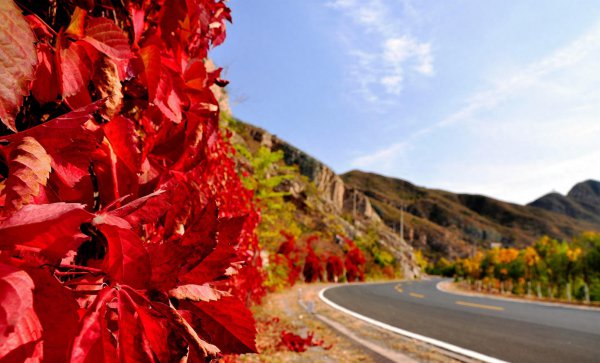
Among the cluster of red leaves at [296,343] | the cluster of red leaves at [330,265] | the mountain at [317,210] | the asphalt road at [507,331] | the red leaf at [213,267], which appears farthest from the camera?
the mountain at [317,210]

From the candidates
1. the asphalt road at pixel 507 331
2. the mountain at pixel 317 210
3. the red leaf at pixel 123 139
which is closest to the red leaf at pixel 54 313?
the red leaf at pixel 123 139

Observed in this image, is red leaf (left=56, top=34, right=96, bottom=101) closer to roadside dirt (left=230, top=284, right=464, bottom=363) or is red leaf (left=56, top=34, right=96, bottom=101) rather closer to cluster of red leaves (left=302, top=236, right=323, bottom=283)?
roadside dirt (left=230, top=284, right=464, bottom=363)

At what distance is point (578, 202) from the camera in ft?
482

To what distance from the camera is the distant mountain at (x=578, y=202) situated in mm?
137375

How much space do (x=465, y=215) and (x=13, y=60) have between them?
441ft

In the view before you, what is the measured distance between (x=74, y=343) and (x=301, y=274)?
81.6 feet

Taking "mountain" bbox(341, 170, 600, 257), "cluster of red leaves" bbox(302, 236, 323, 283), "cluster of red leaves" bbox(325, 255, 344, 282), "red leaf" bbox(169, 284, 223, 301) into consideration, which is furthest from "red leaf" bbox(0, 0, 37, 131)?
"mountain" bbox(341, 170, 600, 257)

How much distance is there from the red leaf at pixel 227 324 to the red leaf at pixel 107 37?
37cm

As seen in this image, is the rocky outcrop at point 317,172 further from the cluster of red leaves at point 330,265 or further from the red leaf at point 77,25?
the red leaf at point 77,25

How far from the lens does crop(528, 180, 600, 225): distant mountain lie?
137375 millimetres

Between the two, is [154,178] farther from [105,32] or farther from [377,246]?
[377,246]

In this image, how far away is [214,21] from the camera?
1.07m

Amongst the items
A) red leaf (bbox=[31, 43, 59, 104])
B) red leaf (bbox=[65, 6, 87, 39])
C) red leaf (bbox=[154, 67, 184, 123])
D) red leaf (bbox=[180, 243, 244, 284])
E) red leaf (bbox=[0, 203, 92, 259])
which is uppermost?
red leaf (bbox=[65, 6, 87, 39])

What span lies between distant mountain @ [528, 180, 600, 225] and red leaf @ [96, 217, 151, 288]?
536 feet
